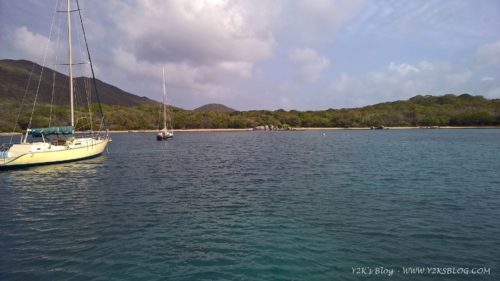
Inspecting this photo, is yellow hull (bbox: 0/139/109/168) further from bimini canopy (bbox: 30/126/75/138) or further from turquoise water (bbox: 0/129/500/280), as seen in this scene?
turquoise water (bbox: 0/129/500/280)

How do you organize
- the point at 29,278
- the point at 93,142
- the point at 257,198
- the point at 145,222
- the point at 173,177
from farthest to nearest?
the point at 93,142, the point at 173,177, the point at 257,198, the point at 145,222, the point at 29,278

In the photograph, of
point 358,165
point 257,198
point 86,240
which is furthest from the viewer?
point 358,165

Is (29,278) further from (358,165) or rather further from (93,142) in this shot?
(93,142)

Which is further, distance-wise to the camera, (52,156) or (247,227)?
(52,156)

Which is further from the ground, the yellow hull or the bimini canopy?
the bimini canopy

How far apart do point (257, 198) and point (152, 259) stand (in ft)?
34.6

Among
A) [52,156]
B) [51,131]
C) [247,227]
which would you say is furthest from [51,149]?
[247,227]

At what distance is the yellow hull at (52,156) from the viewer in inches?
1515

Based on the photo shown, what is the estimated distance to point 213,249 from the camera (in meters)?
13.4

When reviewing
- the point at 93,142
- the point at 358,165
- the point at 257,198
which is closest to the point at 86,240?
the point at 257,198

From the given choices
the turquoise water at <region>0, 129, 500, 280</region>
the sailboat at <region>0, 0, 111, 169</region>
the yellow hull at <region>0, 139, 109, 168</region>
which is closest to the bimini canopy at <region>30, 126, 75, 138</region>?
the sailboat at <region>0, 0, 111, 169</region>

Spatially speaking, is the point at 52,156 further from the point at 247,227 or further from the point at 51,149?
the point at 247,227

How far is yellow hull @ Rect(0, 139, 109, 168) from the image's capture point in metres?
38.5

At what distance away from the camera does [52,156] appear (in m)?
41.2
